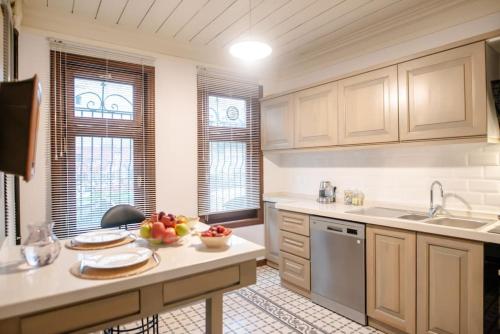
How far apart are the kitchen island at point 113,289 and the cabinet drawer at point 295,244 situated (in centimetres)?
143

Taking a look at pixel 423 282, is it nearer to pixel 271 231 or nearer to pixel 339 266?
pixel 339 266

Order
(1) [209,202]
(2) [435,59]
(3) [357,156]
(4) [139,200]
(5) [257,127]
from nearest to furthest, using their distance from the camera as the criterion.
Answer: (2) [435,59] → (4) [139,200] → (3) [357,156] → (1) [209,202] → (5) [257,127]

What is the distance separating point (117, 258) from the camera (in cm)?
130

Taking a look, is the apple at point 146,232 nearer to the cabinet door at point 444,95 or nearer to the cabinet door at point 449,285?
the cabinet door at point 449,285

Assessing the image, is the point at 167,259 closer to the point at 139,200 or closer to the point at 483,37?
the point at 139,200

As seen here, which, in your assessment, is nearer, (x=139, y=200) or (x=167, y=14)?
(x=167, y=14)

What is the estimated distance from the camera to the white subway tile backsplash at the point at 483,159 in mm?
2112

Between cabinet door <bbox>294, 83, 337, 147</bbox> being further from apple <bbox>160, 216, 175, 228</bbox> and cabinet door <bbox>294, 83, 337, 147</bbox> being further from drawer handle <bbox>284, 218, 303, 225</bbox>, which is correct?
apple <bbox>160, 216, 175, 228</bbox>

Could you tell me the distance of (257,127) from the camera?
12.4 feet

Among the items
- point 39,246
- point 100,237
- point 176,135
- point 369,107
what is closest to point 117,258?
point 39,246

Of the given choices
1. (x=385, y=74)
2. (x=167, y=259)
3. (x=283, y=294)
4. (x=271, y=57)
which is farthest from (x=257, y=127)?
(x=167, y=259)

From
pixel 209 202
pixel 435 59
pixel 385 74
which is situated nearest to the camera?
pixel 435 59

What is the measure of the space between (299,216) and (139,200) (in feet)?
5.26

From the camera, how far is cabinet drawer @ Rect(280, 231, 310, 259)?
2811 millimetres
